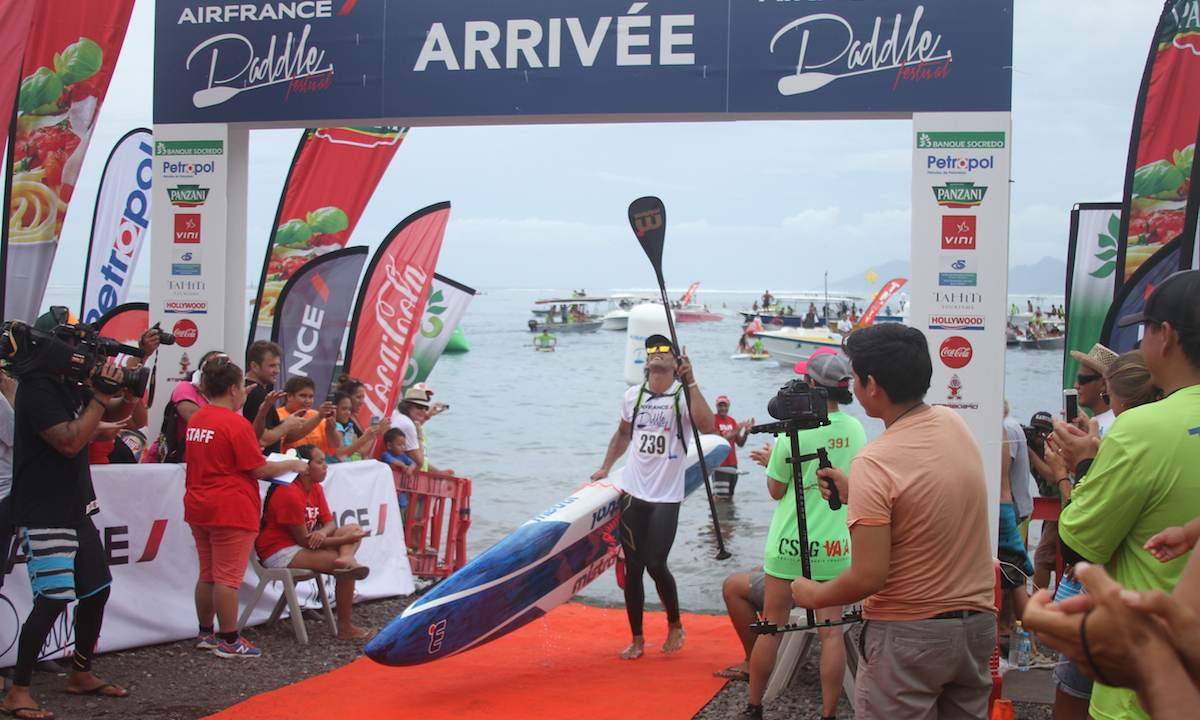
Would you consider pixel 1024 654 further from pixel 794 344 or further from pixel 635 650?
pixel 794 344

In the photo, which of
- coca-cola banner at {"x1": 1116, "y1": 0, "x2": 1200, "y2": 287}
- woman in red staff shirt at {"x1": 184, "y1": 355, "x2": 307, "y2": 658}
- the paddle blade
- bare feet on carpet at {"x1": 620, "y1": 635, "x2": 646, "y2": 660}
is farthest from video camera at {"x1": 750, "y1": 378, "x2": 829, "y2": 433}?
coca-cola banner at {"x1": 1116, "y1": 0, "x2": 1200, "y2": 287}

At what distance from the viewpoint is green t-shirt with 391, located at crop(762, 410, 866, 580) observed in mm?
3789

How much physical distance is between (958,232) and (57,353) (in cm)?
496

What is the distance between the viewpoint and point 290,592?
528 centimetres

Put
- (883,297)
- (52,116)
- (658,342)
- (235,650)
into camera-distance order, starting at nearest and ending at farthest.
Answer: (235,650) < (658,342) < (52,116) < (883,297)

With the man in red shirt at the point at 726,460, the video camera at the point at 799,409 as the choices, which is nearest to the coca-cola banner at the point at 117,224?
the man in red shirt at the point at 726,460

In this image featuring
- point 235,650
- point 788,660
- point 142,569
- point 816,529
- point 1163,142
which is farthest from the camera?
point 1163,142

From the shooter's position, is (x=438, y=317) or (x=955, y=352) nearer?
(x=955, y=352)

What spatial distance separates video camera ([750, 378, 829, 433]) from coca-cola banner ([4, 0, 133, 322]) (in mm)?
5785

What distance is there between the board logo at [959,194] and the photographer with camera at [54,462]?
181 inches

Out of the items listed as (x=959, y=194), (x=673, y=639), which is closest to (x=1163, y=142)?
(x=959, y=194)

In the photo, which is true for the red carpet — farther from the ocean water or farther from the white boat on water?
the white boat on water

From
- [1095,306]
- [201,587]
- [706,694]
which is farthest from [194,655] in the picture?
[1095,306]

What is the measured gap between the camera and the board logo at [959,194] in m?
5.64
